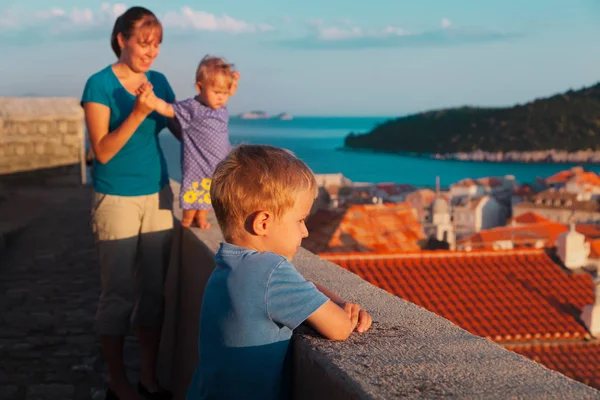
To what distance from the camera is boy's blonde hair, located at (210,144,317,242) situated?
1.65 metres

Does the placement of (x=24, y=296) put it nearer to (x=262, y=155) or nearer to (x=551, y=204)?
(x=262, y=155)

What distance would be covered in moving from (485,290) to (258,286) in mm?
11286

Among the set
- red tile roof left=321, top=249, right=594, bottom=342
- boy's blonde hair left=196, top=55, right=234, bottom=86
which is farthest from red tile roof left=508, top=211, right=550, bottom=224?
boy's blonde hair left=196, top=55, right=234, bottom=86

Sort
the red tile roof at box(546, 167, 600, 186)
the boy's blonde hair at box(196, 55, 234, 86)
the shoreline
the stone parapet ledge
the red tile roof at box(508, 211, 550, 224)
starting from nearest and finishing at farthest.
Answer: the stone parapet ledge, the boy's blonde hair at box(196, 55, 234, 86), the red tile roof at box(508, 211, 550, 224), the red tile roof at box(546, 167, 600, 186), the shoreline

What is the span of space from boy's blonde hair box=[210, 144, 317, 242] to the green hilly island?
140 meters

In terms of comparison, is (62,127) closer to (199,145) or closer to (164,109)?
(199,145)

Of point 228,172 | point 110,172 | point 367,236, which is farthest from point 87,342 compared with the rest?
point 367,236

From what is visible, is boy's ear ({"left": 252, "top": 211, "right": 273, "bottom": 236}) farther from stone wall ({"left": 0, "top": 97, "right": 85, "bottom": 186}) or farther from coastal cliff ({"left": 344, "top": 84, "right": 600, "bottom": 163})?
coastal cliff ({"left": 344, "top": 84, "right": 600, "bottom": 163})

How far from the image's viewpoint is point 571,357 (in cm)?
1152

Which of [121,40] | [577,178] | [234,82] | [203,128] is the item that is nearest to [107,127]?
[121,40]

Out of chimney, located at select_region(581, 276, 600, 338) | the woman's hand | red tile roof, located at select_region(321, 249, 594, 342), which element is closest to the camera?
the woman's hand

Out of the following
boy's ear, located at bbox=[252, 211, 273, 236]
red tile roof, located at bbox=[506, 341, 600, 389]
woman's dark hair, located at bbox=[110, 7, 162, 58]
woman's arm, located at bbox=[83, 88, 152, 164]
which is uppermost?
woman's dark hair, located at bbox=[110, 7, 162, 58]

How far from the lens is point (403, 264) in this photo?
12.3 metres

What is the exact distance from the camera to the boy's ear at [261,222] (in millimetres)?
1676
